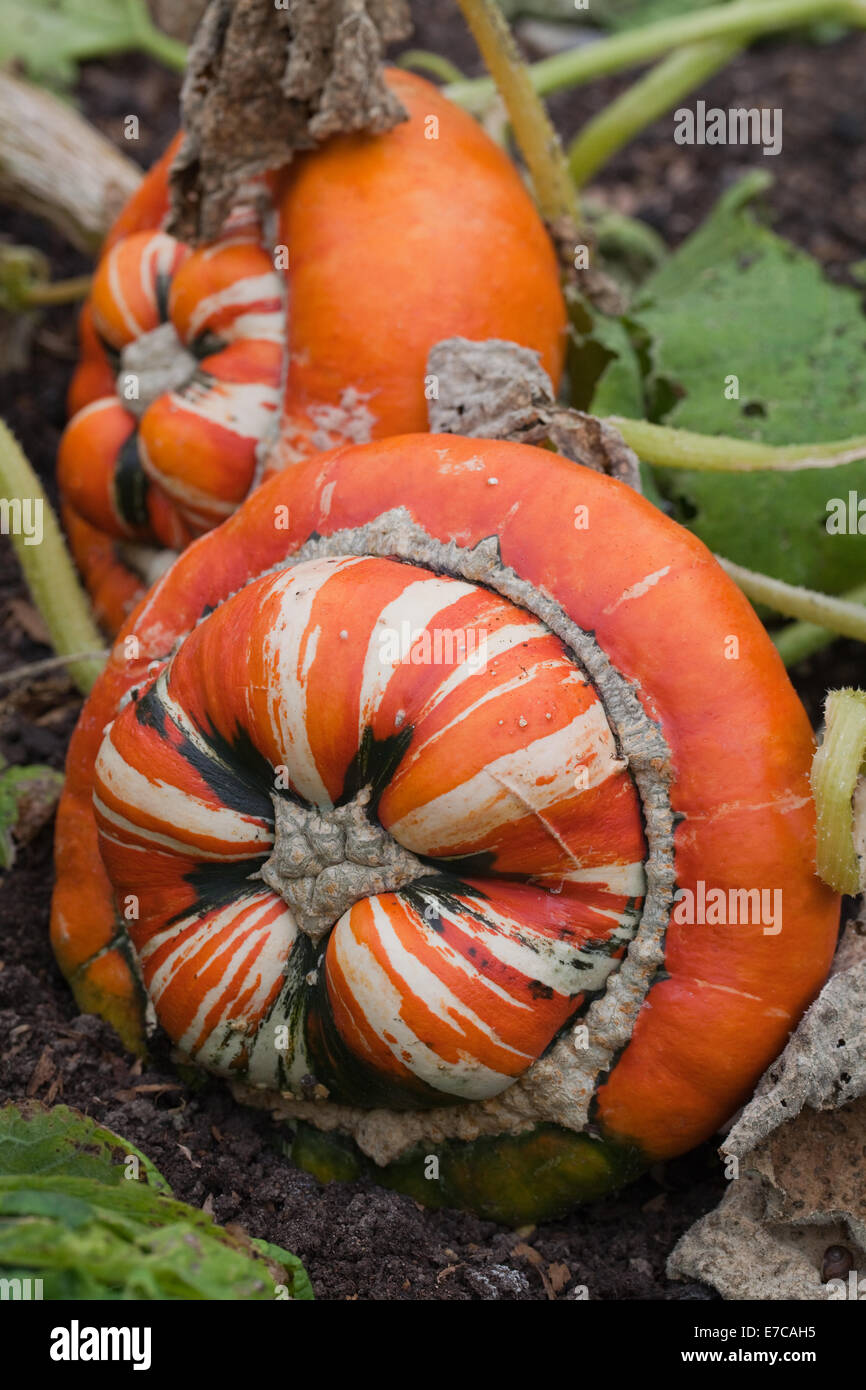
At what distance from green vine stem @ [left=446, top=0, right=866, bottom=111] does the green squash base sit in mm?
2341

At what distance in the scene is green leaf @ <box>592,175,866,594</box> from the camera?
2705 millimetres

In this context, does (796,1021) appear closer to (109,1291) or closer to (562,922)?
(562,922)

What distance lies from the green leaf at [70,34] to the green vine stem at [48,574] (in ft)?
6.27

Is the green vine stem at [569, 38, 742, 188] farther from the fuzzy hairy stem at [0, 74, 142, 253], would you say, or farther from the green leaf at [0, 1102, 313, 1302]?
the green leaf at [0, 1102, 313, 1302]

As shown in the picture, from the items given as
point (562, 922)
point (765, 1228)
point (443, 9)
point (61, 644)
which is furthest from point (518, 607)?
point (443, 9)

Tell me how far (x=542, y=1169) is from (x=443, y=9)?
4.49 meters

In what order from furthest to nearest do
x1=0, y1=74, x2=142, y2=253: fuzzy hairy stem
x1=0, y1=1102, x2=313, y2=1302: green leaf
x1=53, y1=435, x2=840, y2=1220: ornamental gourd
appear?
x1=0, y1=74, x2=142, y2=253: fuzzy hairy stem < x1=53, y1=435, x2=840, y2=1220: ornamental gourd < x1=0, y1=1102, x2=313, y2=1302: green leaf

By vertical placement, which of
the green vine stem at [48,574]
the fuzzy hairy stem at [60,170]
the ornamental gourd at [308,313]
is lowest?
the green vine stem at [48,574]

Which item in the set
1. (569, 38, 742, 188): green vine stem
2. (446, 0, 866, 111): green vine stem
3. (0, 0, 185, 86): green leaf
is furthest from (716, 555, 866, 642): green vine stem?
(0, 0, 185, 86): green leaf

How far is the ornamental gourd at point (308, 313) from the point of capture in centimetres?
237

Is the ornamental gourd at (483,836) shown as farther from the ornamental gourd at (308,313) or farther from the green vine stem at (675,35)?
the green vine stem at (675,35)

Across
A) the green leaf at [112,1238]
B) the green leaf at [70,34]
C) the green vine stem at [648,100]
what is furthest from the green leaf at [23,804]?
the green leaf at [70,34]

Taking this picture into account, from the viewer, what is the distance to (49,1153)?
6.03ft

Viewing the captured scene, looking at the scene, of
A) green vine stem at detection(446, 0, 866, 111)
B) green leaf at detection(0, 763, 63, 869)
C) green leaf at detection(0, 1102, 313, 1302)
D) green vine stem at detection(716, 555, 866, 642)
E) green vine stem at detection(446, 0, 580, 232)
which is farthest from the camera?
green vine stem at detection(446, 0, 866, 111)
